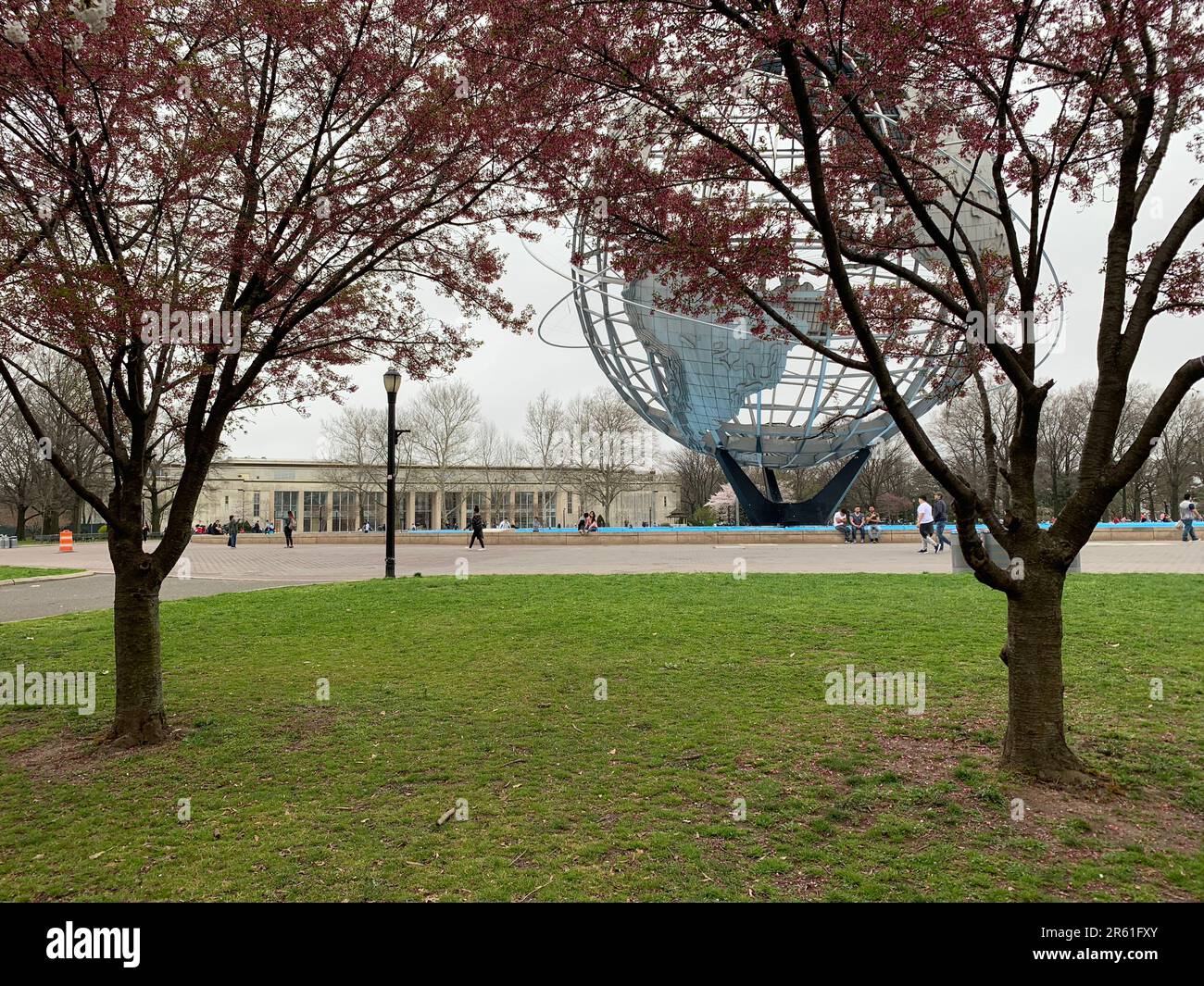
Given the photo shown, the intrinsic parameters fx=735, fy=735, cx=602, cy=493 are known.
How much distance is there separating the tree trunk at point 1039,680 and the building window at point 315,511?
90046 mm

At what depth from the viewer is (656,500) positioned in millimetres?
106375

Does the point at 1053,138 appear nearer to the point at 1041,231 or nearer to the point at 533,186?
the point at 1041,231

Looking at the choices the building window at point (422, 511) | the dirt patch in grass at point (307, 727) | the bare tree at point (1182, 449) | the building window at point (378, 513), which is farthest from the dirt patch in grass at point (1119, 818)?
the building window at point (422, 511)

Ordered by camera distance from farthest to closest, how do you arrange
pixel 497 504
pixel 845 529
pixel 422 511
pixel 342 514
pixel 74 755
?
1. pixel 422 511
2. pixel 342 514
3. pixel 497 504
4. pixel 845 529
5. pixel 74 755

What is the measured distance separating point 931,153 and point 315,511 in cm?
9175

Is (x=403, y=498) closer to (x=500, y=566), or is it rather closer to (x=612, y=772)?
(x=500, y=566)

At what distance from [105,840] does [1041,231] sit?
6314 mm

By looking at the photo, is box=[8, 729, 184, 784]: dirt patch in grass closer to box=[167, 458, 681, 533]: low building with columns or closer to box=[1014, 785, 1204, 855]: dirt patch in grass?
box=[1014, 785, 1204, 855]: dirt patch in grass

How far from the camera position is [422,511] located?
93062 millimetres

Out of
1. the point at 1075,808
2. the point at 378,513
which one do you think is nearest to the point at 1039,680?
the point at 1075,808

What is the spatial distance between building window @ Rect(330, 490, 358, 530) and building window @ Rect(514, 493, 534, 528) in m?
19.8
